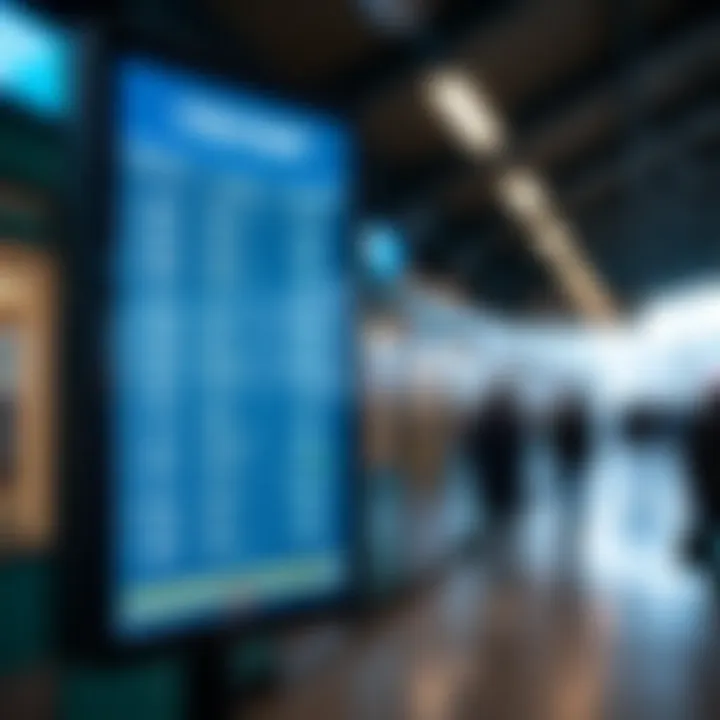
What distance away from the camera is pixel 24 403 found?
5230 millimetres

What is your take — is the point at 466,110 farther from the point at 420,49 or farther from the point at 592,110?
the point at 420,49

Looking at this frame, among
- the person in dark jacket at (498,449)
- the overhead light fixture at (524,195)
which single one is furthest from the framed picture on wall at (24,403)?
the overhead light fixture at (524,195)

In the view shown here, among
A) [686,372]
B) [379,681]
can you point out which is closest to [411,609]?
[379,681]

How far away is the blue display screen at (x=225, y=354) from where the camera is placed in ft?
4.53

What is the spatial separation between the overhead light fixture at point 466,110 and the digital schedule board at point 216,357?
10.8 metres

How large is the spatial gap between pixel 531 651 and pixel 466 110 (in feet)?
27.5

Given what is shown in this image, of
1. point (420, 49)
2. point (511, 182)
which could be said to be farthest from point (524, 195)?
point (420, 49)

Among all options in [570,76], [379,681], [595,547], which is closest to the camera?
[379,681]

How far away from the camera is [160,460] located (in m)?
1.42

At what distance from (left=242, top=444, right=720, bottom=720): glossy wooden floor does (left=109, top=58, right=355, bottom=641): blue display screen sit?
391 centimetres

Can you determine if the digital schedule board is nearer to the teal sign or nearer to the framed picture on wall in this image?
the teal sign

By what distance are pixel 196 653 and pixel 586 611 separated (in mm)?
7267

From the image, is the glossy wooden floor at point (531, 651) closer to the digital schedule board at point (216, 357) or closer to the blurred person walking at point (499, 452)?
the blurred person walking at point (499, 452)

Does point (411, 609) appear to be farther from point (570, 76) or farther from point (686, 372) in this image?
point (686, 372)
